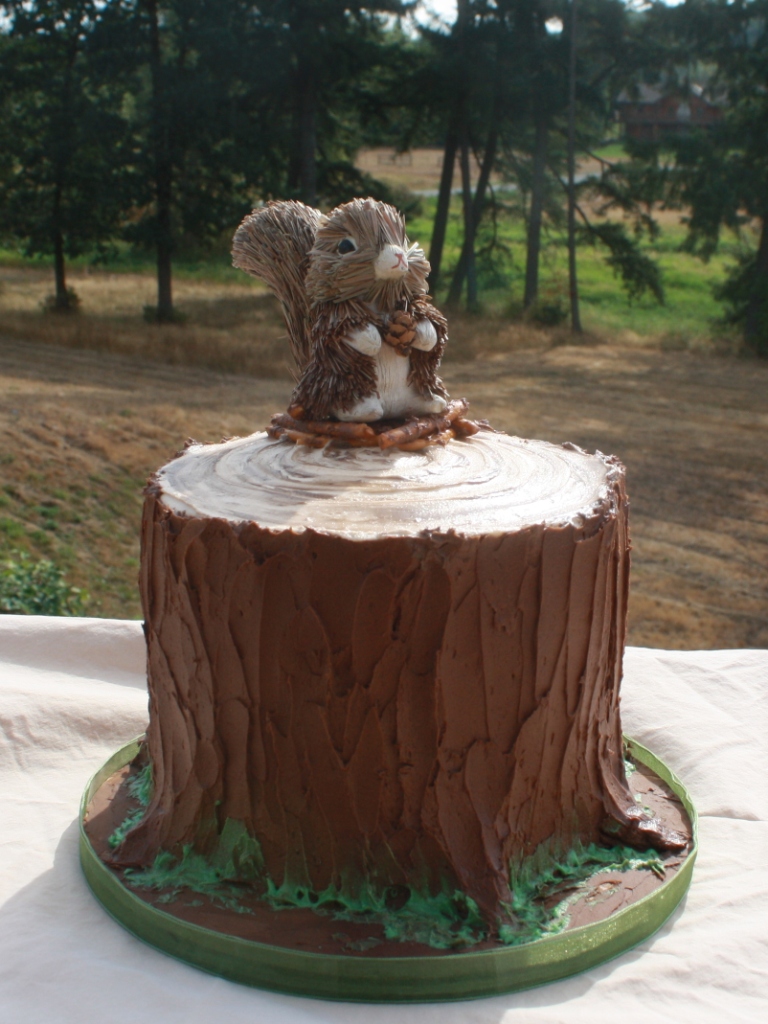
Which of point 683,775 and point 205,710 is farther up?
point 205,710

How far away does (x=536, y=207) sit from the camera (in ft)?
39.0

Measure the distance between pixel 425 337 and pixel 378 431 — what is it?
0.23 metres

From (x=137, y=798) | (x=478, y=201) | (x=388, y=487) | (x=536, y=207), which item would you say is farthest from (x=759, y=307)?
(x=137, y=798)

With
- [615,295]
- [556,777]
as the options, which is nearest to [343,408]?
[556,777]

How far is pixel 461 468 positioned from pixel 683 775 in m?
1.06

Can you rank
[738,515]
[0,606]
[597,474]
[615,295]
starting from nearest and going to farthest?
[597,474] → [0,606] → [738,515] → [615,295]

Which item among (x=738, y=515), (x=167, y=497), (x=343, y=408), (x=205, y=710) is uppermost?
(x=343, y=408)

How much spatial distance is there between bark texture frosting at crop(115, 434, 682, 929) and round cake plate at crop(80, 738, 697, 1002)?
0.31 ft

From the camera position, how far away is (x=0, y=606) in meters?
3.80

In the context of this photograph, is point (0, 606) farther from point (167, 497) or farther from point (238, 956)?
point (238, 956)

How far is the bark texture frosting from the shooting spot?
5.70ft

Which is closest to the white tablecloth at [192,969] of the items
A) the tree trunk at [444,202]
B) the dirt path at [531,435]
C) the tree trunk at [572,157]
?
the dirt path at [531,435]

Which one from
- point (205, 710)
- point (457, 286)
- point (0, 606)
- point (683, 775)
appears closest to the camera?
point (205, 710)

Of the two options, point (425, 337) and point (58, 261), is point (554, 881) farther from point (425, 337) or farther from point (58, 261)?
point (58, 261)
